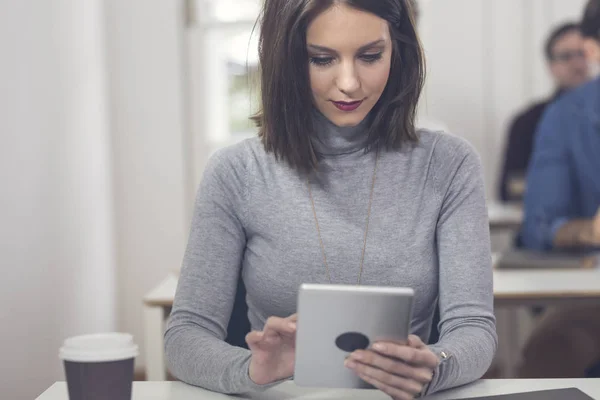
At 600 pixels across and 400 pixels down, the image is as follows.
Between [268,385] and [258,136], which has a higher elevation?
[258,136]

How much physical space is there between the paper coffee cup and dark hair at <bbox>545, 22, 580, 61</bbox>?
3609mm

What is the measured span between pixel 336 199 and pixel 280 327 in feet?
1.38

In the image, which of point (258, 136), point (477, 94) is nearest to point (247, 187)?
point (258, 136)

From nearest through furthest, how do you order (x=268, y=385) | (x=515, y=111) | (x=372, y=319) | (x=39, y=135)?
(x=372, y=319), (x=268, y=385), (x=39, y=135), (x=515, y=111)

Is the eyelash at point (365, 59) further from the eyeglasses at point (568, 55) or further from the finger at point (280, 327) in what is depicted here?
the eyeglasses at point (568, 55)

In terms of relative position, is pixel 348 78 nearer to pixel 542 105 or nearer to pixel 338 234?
pixel 338 234

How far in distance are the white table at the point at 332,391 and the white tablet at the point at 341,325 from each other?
0.16 meters

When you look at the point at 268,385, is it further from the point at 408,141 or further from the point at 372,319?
the point at 408,141

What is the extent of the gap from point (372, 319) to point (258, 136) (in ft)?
1.95

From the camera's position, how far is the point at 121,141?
4074mm

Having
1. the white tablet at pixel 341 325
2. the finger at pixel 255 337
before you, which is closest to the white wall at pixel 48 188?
the finger at pixel 255 337

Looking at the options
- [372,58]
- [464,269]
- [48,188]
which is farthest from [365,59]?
[48,188]

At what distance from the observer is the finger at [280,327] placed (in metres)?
1.02

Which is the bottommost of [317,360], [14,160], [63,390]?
[63,390]
